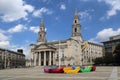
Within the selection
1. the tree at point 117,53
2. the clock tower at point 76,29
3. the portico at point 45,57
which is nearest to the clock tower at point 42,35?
the portico at point 45,57

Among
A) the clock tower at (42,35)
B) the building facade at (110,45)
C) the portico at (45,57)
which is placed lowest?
the portico at (45,57)

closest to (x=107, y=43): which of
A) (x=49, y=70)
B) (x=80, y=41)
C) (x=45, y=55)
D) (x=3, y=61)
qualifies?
(x=80, y=41)

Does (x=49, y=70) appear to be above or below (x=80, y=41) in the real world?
below

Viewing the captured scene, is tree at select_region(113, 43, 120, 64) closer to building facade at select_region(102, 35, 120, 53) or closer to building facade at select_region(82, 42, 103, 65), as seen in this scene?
building facade at select_region(102, 35, 120, 53)

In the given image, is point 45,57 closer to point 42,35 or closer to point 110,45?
point 42,35

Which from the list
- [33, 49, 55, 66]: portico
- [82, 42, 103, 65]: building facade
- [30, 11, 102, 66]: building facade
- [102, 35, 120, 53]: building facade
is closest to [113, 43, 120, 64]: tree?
[102, 35, 120, 53]: building facade

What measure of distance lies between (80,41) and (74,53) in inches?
407

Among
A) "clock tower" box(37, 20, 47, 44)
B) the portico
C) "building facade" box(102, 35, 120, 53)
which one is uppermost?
"clock tower" box(37, 20, 47, 44)

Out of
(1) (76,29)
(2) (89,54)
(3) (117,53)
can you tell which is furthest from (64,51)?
(3) (117,53)

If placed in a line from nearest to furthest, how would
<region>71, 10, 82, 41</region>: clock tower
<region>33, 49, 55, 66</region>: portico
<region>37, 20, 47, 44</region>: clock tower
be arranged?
1. <region>71, 10, 82, 41</region>: clock tower
2. <region>33, 49, 55, 66</region>: portico
3. <region>37, 20, 47, 44</region>: clock tower

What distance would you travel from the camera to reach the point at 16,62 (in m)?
180

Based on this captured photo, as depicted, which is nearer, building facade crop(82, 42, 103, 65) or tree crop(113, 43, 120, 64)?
tree crop(113, 43, 120, 64)

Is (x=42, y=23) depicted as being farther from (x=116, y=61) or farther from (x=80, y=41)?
(x=116, y=61)

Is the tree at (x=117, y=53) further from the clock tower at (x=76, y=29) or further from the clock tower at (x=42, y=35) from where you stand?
the clock tower at (x=42, y=35)
